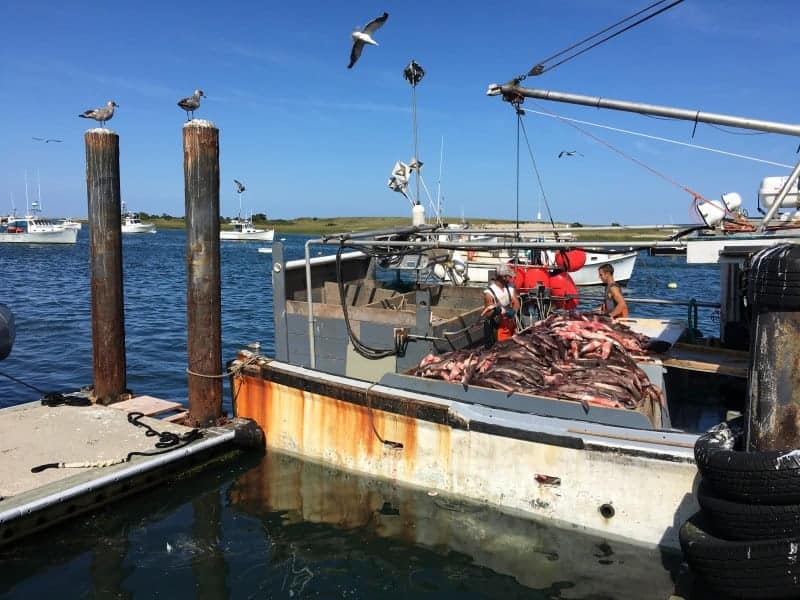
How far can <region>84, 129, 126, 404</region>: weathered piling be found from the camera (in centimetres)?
989

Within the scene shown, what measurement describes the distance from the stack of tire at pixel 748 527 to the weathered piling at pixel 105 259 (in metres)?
8.82

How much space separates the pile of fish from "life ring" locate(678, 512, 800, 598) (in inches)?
93.0

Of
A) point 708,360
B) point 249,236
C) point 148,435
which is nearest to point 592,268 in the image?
point 708,360

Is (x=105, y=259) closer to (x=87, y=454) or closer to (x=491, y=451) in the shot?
(x=87, y=454)

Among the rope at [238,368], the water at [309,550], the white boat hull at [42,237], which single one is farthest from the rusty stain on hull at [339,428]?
the white boat hull at [42,237]

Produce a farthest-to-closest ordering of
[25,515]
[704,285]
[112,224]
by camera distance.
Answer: [704,285], [112,224], [25,515]

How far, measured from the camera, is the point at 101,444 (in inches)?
340

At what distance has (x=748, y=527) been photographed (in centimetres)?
461

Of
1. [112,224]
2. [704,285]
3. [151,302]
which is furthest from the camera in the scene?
[704,285]

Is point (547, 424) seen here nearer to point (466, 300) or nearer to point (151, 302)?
point (466, 300)

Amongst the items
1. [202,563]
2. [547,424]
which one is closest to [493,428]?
[547,424]

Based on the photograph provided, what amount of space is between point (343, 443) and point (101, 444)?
3.35 meters

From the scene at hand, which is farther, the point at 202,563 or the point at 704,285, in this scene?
the point at 704,285

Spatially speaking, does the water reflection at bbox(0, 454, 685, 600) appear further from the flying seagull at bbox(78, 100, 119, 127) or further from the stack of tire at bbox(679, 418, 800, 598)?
the flying seagull at bbox(78, 100, 119, 127)
